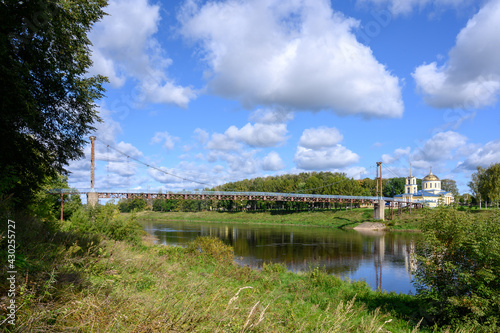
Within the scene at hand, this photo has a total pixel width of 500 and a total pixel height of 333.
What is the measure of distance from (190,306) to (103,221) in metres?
16.8

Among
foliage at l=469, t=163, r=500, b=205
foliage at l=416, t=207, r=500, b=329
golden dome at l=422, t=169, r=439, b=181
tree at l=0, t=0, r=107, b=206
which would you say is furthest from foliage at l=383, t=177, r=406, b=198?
tree at l=0, t=0, r=107, b=206

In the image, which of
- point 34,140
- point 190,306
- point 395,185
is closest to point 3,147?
point 34,140

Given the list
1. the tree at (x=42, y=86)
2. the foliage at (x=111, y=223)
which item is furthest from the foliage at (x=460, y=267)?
the foliage at (x=111, y=223)

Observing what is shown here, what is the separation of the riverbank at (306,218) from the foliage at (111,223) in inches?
2147

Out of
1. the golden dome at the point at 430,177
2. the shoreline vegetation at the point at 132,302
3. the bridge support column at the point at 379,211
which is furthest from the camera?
the golden dome at the point at 430,177

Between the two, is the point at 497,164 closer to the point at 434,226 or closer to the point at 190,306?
the point at 434,226

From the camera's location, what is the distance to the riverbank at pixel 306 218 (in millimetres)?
64688

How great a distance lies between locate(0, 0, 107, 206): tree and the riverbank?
61.3m

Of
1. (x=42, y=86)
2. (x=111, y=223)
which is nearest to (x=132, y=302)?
(x=42, y=86)

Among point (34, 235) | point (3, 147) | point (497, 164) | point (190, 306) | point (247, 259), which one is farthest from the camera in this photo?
point (497, 164)

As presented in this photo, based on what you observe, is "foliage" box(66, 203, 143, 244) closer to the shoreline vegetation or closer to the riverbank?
the shoreline vegetation

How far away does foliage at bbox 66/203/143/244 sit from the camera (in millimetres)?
17125

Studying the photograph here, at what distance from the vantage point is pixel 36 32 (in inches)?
344

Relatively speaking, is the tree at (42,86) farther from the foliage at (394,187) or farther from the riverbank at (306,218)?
the foliage at (394,187)
